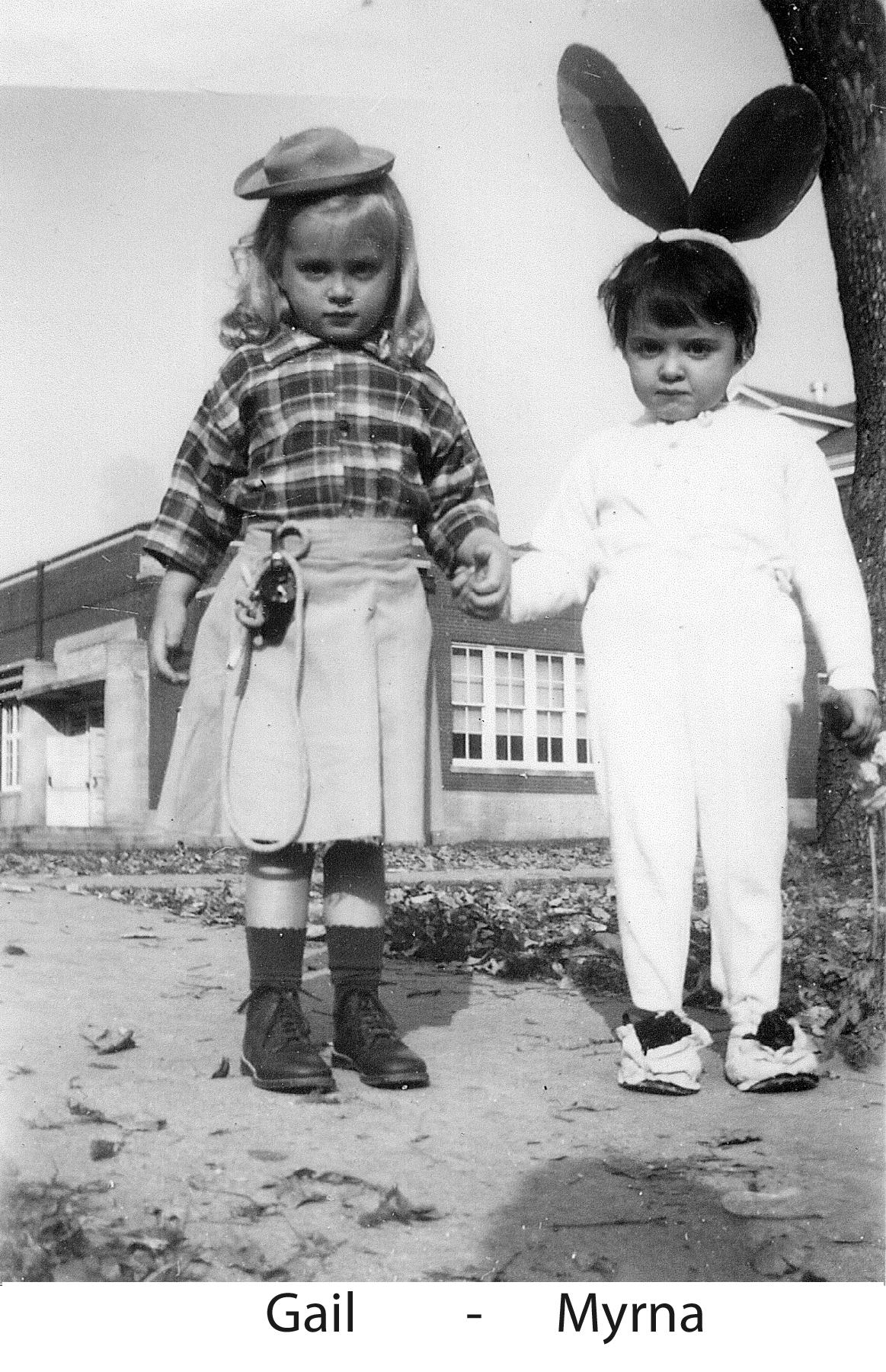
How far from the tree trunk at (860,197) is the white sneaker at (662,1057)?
95 cm

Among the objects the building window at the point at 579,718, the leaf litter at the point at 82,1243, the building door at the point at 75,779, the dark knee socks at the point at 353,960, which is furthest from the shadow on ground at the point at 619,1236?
the building door at the point at 75,779

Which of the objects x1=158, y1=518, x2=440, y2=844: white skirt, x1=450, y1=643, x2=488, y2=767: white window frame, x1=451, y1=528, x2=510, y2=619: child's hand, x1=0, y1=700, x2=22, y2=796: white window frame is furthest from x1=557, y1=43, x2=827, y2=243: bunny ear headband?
x1=0, y1=700, x2=22, y2=796: white window frame

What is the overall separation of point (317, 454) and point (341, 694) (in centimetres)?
42

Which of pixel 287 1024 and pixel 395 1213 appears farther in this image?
pixel 287 1024

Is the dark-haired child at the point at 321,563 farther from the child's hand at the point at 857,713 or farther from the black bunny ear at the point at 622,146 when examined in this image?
the child's hand at the point at 857,713

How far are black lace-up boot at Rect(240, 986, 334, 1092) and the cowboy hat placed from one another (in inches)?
55.4

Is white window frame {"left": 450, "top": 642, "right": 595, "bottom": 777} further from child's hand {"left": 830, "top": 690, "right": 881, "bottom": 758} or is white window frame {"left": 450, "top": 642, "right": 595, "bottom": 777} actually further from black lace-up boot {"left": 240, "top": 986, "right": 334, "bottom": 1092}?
black lace-up boot {"left": 240, "top": 986, "right": 334, "bottom": 1092}

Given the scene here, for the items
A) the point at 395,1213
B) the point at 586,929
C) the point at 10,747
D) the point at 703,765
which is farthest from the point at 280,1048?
the point at 10,747

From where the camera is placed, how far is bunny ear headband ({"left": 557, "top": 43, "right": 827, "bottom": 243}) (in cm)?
220

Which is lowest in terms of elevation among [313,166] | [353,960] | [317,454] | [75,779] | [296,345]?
[353,960]

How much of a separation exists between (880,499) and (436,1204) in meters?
1.83

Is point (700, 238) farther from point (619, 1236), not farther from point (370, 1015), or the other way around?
point (619, 1236)

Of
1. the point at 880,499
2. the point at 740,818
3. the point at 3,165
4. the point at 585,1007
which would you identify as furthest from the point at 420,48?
the point at 585,1007

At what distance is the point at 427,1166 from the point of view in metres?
1.65
